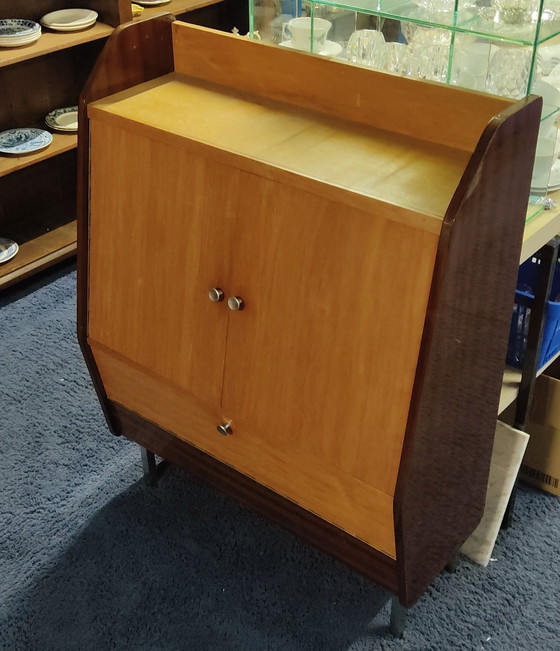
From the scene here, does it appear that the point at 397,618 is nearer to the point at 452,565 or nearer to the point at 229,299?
the point at 452,565

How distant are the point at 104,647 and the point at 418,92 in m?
1.18

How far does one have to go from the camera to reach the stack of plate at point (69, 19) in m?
2.59

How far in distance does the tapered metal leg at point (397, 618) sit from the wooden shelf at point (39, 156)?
68.2 inches

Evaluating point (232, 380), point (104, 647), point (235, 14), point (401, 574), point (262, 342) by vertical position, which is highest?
point (235, 14)

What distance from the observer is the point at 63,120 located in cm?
281

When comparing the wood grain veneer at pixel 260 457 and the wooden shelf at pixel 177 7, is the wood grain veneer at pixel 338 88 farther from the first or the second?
the wooden shelf at pixel 177 7

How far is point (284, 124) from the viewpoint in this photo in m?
1.41

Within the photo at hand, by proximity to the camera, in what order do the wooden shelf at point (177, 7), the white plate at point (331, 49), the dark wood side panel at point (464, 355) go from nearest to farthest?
the dark wood side panel at point (464, 355)
the white plate at point (331, 49)
the wooden shelf at point (177, 7)

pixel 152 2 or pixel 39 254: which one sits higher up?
pixel 152 2

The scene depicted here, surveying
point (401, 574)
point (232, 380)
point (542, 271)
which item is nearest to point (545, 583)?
point (401, 574)

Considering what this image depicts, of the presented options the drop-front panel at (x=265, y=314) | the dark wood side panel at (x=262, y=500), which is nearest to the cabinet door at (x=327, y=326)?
the drop-front panel at (x=265, y=314)

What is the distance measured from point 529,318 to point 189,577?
0.88 metres

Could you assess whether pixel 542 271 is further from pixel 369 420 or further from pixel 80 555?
pixel 80 555

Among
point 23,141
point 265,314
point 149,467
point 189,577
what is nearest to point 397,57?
point 265,314
